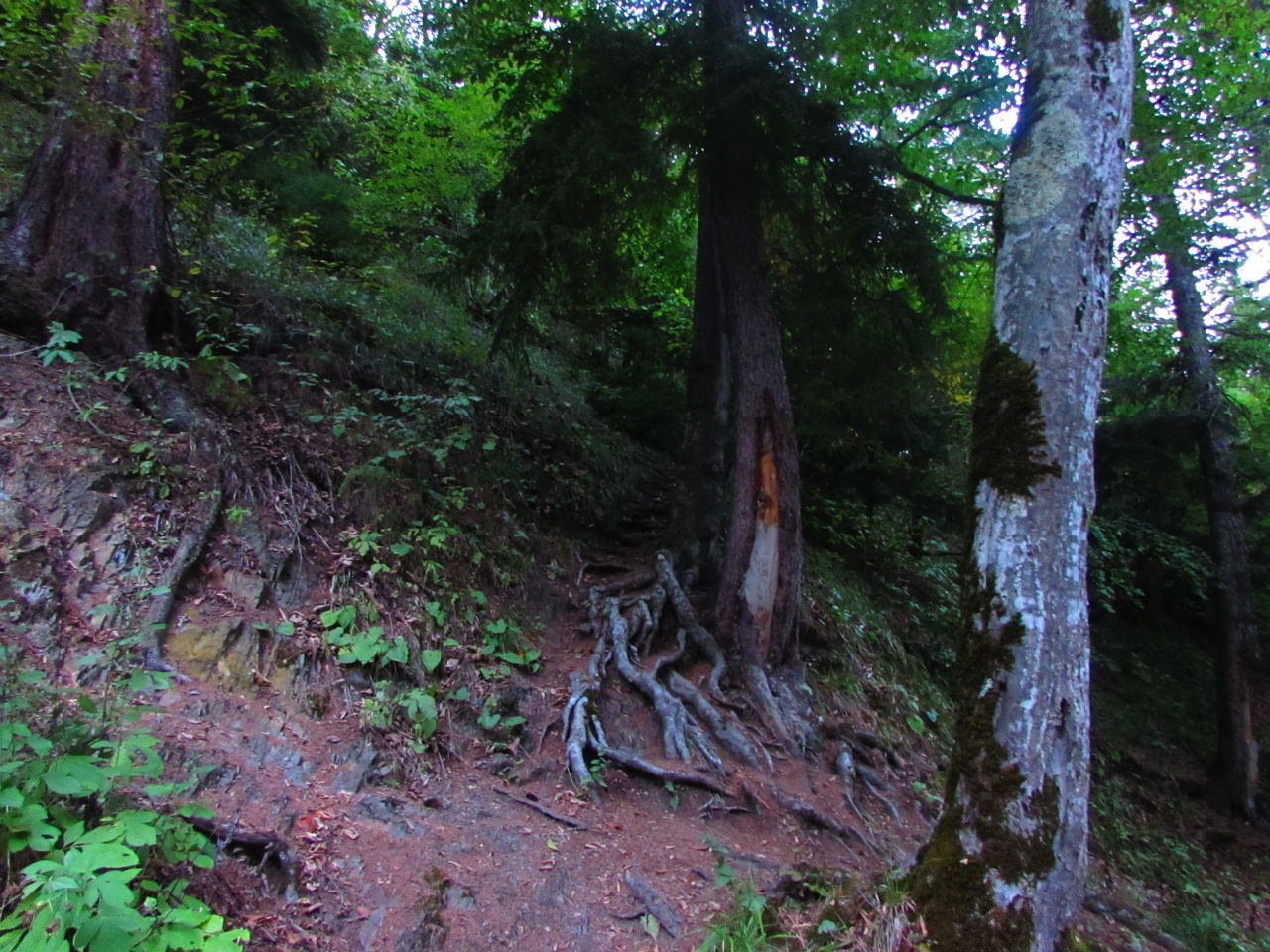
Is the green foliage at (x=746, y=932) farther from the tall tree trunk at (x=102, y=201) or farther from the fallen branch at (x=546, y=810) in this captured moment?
the tall tree trunk at (x=102, y=201)

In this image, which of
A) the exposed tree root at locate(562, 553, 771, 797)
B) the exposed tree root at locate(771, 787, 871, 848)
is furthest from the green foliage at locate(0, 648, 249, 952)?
the exposed tree root at locate(771, 787, 871, 848)

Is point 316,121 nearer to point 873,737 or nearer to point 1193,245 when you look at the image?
point 873,737

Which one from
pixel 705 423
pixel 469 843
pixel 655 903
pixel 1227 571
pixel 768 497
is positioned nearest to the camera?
pixel 655 903

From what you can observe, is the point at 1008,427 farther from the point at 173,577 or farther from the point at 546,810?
the point at 173,577

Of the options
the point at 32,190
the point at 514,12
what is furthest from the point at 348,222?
the point at 32,190

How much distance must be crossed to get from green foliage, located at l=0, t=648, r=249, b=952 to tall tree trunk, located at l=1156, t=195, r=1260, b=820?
12997 mm

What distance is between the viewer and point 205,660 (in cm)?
464

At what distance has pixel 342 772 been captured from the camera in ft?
14.5

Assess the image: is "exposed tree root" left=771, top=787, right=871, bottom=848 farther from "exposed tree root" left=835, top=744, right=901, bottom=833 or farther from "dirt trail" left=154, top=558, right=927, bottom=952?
"exposed tree root" left=835, top=744, right=901, bottom=833

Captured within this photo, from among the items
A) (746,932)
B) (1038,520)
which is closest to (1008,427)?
(1038,520)

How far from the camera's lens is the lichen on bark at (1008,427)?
309 centimetres

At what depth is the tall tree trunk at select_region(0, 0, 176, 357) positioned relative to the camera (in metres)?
5.74

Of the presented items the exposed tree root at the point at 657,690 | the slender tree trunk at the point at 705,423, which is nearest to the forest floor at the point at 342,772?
the exposed tree root at the point at 657,690

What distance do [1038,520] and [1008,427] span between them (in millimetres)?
439
